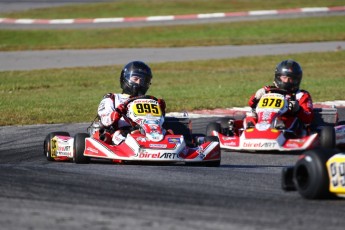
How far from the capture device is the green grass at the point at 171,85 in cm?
1523

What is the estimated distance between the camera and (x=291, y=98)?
1196 centimetres

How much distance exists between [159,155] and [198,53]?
15.4 metres

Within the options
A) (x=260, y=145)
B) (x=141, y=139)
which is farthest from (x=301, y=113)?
(x=141, y=139)

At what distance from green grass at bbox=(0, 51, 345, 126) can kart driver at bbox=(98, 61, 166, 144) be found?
11.3 feet

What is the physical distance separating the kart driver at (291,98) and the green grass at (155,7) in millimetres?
20899

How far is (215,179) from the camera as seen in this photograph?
25.8ft

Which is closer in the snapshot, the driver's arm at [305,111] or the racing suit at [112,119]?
the racing suit at [112,119]

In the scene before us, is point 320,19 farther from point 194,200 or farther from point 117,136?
point 194,200

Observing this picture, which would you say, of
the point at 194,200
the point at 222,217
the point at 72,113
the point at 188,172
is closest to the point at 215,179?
the point at 188,172

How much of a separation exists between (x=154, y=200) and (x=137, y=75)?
433 cm

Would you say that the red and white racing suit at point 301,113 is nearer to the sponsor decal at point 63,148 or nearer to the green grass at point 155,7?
the sponsor decal at point 63,148

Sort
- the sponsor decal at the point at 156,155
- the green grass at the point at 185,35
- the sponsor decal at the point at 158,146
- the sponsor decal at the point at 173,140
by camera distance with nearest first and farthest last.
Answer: the sponsor decal at the point at 156,155
the sponsor decal at the point at 158,146
the sponsor decal at the point at 173,140
the green grass at the point at 185,35

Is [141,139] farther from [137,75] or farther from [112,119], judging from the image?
[137,75]

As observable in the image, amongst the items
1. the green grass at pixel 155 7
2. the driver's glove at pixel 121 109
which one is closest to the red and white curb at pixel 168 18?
the green grass at pixel 155 7
